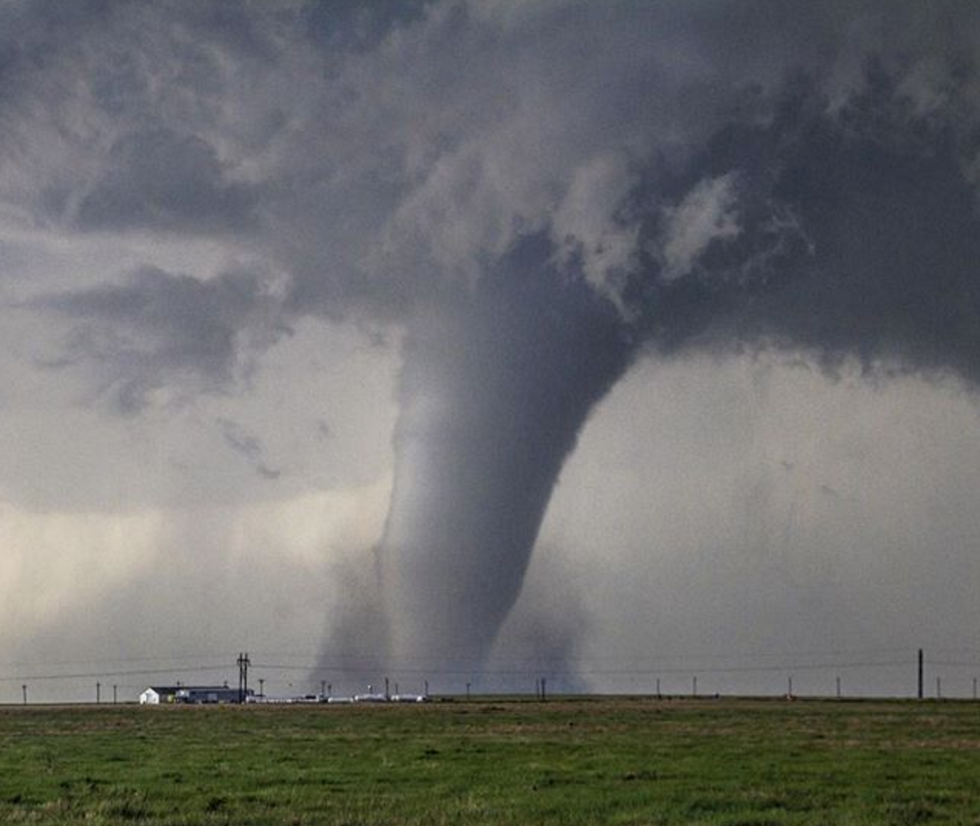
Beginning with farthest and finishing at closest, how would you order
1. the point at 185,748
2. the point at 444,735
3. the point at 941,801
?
the point at 444,735
the point at 185,748
the point at 941,801

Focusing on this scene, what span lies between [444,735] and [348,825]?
162ft

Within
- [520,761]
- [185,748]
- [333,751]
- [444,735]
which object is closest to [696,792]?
[520,761]

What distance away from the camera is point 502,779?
46438 mm

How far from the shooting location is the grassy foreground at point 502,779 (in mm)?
36062

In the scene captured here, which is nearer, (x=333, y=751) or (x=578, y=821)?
(x=578, y=821)

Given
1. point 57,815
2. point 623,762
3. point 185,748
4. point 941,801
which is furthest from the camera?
point 185,748

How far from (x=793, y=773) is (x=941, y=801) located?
9336 millimetres

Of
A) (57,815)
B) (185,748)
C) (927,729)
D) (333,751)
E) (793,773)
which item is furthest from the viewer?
(927,729)

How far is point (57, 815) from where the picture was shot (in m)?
35.8

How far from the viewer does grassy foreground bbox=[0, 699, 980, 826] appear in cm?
3606

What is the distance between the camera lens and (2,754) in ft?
216

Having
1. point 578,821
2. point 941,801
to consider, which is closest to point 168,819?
point 578,821

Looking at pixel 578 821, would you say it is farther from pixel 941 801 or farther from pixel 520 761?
pixel 520 761

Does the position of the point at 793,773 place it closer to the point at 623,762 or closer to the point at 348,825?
the point at 623,762
